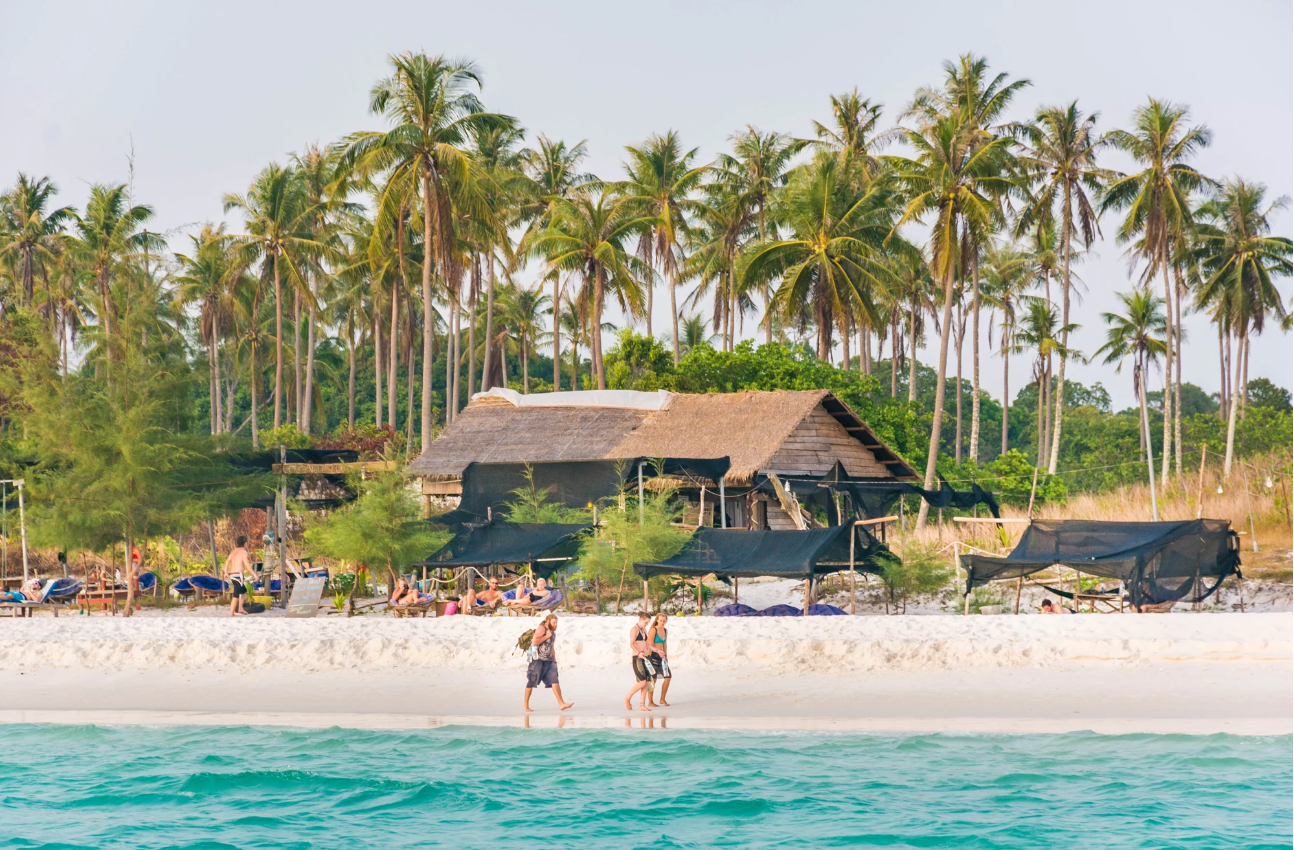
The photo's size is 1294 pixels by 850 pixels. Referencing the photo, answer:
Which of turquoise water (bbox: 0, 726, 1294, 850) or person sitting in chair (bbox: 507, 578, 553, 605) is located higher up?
person sitting in chair (bbox: 507, 578, 553, 605)

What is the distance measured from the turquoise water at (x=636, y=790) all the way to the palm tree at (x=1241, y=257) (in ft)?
101

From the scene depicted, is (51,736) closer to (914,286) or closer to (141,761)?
(141,761)

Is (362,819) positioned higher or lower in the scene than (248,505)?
lower

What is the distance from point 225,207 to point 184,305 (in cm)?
857

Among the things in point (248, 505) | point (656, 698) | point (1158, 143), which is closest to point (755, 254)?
point (1158, 143)

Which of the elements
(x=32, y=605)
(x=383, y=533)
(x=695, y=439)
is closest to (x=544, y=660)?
(x=383, y=533)

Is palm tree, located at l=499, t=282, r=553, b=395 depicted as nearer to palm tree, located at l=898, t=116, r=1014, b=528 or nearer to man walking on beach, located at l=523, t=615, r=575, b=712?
palm tree, located at l=898, t=116, r=1014, b=528

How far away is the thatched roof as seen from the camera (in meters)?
28.3

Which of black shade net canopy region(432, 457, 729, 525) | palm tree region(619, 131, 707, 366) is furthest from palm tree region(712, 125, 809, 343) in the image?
black shade net canopy region(432, 457, 729, 525)

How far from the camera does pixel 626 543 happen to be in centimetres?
2081

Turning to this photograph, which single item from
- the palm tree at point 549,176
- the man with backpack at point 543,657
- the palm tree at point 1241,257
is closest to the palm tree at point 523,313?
the palm tree at point 549,176

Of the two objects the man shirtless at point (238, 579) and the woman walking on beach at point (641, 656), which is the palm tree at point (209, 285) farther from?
the woman walking on beach at point (641, 656)

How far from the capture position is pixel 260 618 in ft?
70.3

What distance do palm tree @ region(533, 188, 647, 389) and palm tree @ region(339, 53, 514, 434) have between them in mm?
4978
